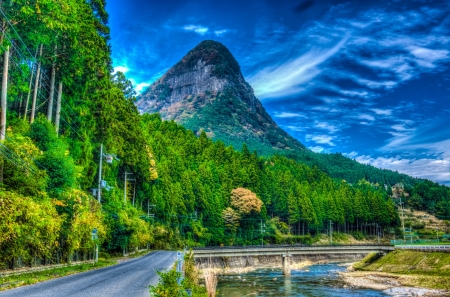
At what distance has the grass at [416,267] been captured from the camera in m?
43.8

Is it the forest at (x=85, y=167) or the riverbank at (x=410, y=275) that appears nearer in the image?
the forest at (x=85, y=167)

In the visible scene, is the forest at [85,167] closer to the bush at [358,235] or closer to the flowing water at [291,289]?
the flowing water at [291,289]

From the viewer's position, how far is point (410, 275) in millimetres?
49125

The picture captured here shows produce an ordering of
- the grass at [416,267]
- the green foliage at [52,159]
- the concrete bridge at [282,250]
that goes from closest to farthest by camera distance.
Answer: the green foliage at [52,159] < the grass at [416,267] < the concrete bridge at [282,250]

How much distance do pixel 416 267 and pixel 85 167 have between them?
149ft

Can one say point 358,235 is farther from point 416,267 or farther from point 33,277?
point 33,277

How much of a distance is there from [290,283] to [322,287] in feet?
18.0

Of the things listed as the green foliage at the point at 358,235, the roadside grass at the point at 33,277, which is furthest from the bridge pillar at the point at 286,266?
the green foliage at the point at 358,235

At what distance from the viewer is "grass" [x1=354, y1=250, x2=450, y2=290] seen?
4382 centimetres

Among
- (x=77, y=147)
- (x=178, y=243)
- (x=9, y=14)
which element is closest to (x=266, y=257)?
(x=178, y=243)

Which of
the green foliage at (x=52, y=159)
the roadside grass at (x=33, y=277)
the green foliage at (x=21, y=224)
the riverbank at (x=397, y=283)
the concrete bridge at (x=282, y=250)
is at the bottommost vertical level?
the riverbank at (x=397, y=283)

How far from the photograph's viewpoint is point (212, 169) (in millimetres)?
91312

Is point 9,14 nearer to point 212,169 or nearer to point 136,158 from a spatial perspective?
point 136,158

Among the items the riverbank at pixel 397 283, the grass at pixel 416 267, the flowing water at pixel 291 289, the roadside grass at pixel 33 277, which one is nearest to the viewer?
the roadside grass at pixel 33 277
